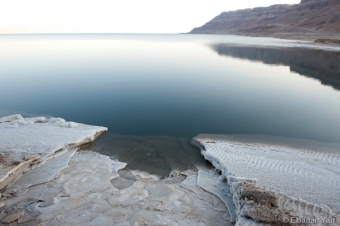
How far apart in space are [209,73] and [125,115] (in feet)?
42.5

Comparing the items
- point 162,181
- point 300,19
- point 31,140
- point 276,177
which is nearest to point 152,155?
point 162,181

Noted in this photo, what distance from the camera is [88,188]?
5.81 metres

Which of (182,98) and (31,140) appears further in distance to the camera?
(182,98)

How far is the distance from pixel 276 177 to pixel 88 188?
509 cm

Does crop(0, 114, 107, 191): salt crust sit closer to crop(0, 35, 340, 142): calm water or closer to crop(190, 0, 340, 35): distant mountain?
crop(0, 35, 340, 142): calm water

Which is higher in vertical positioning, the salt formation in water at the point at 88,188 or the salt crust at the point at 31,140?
the salt crust at the point at 31,140

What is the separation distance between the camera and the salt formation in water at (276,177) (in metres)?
4.63

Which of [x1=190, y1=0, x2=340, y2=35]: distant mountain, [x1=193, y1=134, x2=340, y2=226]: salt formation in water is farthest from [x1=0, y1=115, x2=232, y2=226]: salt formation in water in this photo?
[x1=190, y1=0, x2=340, y2=35]: distant mountain

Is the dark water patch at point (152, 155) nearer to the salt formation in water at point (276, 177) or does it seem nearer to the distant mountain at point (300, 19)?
the salt formation in water at point (276, 177)

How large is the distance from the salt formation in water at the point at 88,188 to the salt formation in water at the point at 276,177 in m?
0.67

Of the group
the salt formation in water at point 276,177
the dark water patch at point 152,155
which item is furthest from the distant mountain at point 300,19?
the dark water patch at point 152,155

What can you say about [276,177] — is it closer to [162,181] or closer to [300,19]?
[162,181]

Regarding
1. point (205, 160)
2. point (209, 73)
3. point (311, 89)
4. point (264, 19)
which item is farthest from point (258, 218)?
point (264, 19)

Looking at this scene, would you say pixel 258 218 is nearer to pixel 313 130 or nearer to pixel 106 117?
pixel 313 130
